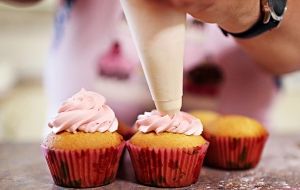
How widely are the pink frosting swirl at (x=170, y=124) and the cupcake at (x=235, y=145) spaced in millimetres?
114

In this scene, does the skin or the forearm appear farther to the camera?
the forearm

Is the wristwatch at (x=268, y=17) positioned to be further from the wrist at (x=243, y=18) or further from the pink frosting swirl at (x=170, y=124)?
the pink frosting swirl at (x=170, y=124)

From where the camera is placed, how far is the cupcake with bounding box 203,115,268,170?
37.6 inches

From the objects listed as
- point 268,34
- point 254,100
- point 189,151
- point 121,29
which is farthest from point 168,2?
point 254,100

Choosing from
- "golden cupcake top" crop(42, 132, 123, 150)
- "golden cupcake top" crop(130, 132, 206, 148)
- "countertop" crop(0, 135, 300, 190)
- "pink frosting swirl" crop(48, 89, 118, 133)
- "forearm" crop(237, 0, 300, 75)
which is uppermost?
"forearm" crop(237, 0, 300, 75)

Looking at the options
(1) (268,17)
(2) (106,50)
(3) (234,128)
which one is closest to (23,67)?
(2) (106,50)

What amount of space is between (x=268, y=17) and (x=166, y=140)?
0.26 meters

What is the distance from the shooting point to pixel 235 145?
3.14 feet

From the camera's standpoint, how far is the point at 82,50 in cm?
121

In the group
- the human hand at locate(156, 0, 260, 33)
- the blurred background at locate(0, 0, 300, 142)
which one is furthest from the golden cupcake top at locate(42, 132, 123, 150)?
A: the blurred background at locate(0, 0, 300, 142)

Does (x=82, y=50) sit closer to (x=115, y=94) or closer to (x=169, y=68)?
(x=115, y=94)

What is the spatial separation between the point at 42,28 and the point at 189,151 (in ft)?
4.78

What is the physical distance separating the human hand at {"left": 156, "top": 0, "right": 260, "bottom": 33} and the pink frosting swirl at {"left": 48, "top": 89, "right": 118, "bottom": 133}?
8.8 inches

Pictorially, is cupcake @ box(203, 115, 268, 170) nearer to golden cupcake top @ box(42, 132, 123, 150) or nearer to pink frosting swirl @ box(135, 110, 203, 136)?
pink frosting swirl @ box(135, 110, 203, 136)
